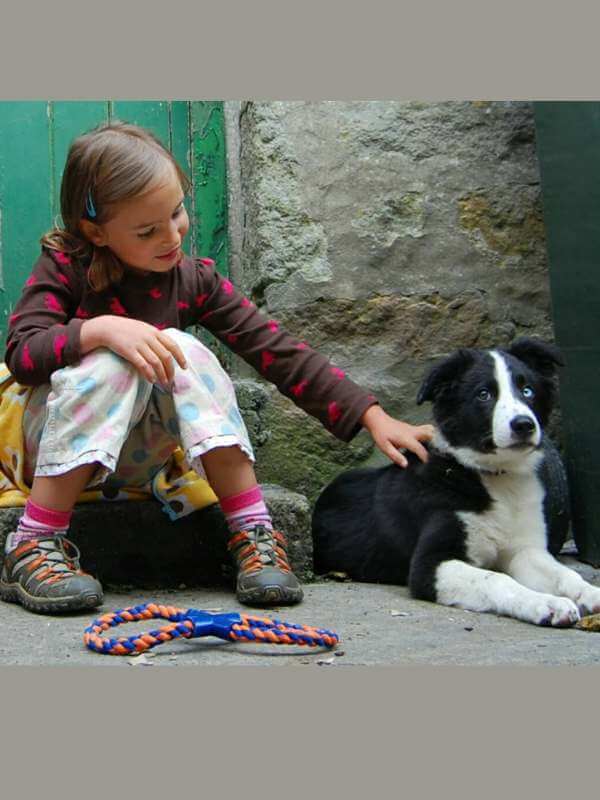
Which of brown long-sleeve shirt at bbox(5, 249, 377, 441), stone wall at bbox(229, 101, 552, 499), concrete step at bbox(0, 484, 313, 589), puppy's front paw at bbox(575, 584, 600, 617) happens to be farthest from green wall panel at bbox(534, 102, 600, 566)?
concrete step at bbox(0, 484, 313, 589)

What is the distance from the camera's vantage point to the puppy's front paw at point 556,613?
2.71 metres

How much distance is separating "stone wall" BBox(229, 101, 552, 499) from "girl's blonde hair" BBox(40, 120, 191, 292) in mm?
955

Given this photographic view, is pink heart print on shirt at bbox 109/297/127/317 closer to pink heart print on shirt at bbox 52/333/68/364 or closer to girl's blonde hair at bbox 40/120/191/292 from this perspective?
girl's blonde hair at bbox 40/120/191/292

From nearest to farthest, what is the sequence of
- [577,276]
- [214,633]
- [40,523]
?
[214,633]
[40,523]
[577,276]

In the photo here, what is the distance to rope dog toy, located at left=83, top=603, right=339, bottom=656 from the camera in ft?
7.74

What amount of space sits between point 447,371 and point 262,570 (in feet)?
2.69

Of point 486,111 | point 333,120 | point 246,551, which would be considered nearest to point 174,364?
point 246,551

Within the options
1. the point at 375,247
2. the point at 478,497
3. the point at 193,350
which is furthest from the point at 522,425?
the point at 375,247

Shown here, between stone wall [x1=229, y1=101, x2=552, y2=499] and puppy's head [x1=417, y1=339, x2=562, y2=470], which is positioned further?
stone wall [x1=229, y1=101, x2=552, y2=499]

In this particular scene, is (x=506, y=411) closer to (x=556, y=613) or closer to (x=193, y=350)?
(x=556, y=613)

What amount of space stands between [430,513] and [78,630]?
110 centimetres

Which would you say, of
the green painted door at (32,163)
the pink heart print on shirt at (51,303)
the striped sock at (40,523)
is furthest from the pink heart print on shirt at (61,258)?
the green painted door at (32,163)

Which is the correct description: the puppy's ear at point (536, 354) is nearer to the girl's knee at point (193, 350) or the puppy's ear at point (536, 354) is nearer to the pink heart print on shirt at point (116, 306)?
the girl's knee at point (193, 350)

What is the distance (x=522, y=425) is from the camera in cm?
300
